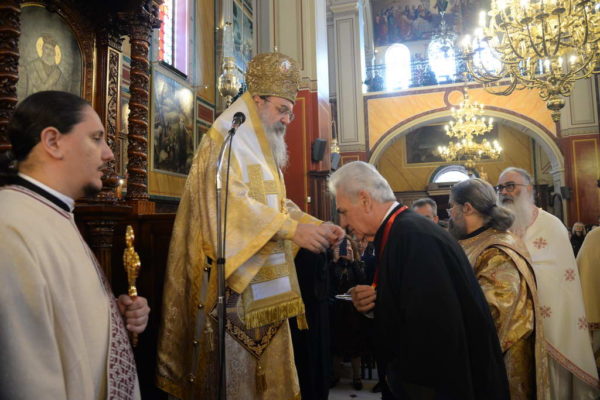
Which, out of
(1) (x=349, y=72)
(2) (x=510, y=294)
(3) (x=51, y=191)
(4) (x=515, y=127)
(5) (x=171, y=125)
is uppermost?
(1) (x=349, y=72)

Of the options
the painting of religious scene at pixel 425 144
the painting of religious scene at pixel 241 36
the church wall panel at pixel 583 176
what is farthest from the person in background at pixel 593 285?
the painting of religious scene at pixel 425 144

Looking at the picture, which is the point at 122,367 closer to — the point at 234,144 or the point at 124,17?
the point at 234,144

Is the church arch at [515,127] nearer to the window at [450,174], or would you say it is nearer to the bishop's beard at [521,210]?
the window at [450,174]

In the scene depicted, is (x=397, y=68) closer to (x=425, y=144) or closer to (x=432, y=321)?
(x=425, y=144)

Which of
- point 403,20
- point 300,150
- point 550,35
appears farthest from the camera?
point 403,20

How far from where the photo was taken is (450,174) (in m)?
20.0

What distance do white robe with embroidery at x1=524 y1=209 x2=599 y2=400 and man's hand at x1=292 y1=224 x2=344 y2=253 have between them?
2.23m

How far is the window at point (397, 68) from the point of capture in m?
17.1

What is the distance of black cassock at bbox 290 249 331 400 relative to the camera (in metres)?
2.78

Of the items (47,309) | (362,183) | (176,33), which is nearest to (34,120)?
(47,309)

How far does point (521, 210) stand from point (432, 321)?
8.69 feet

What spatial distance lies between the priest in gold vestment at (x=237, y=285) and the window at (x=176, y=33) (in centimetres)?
734

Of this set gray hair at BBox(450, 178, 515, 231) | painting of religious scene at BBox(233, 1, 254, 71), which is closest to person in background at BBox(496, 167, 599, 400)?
gray hair at BBox(450, 178, 515, 231)

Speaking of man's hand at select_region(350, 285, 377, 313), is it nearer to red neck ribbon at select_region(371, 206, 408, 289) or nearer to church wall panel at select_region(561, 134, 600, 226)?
red neck ribbon at select_region(371, 206, 408, 289)
